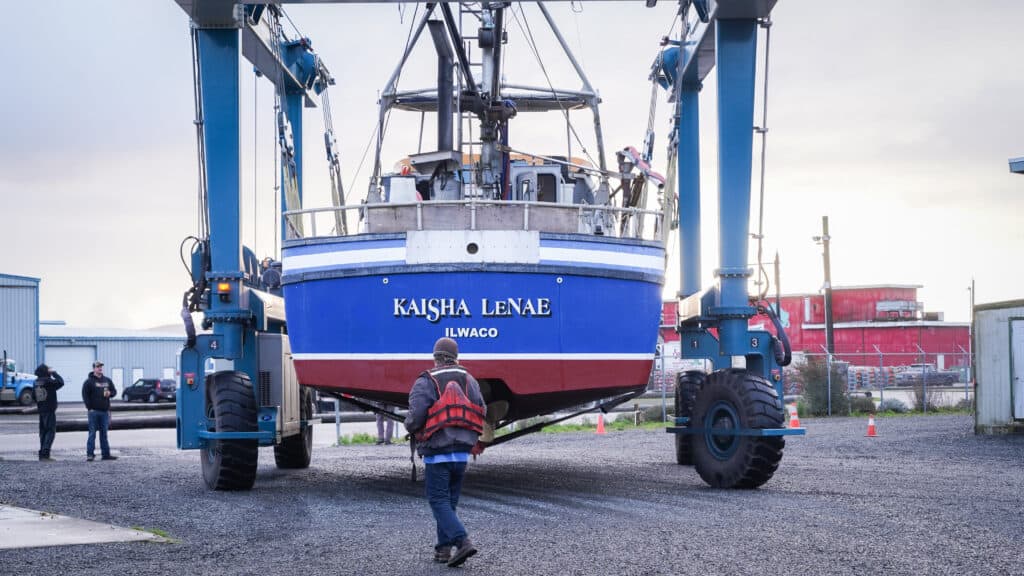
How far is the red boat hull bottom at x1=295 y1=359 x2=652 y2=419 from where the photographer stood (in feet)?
43.9

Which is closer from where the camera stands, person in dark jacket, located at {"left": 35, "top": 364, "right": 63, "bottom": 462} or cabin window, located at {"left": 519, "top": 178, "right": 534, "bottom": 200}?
cabin window, located at {"left": 519, "top": 178, "right": 534, "bottom": 200}

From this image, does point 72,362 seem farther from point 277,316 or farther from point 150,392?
point 277,316

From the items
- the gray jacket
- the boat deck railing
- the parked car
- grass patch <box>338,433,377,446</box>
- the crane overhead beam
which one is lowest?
the parked car

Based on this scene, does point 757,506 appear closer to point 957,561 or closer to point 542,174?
point 957,561

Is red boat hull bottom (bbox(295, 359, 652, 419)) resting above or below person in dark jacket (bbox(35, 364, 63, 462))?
above

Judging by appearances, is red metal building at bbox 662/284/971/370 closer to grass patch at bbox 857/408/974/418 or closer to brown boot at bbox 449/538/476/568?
grass patch at bbox 857/408/974/418

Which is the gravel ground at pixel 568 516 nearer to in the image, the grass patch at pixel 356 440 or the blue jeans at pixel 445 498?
the blue jeans at pixel 445 498

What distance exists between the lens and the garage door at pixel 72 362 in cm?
6931

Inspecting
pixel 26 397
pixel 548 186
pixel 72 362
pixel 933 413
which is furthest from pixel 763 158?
pixel 72 362

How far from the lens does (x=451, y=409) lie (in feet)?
31.2

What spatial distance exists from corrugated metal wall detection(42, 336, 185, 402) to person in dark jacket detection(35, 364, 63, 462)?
46334 millimetres

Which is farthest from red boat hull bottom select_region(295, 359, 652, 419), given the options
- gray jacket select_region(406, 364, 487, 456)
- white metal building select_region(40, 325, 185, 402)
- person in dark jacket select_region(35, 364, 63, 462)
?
white metal building select_region(40, 325, 185, 402)

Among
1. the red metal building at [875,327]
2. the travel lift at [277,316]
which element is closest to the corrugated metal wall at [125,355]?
the red metal building at [875,327]

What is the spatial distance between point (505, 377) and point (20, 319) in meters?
55.1
